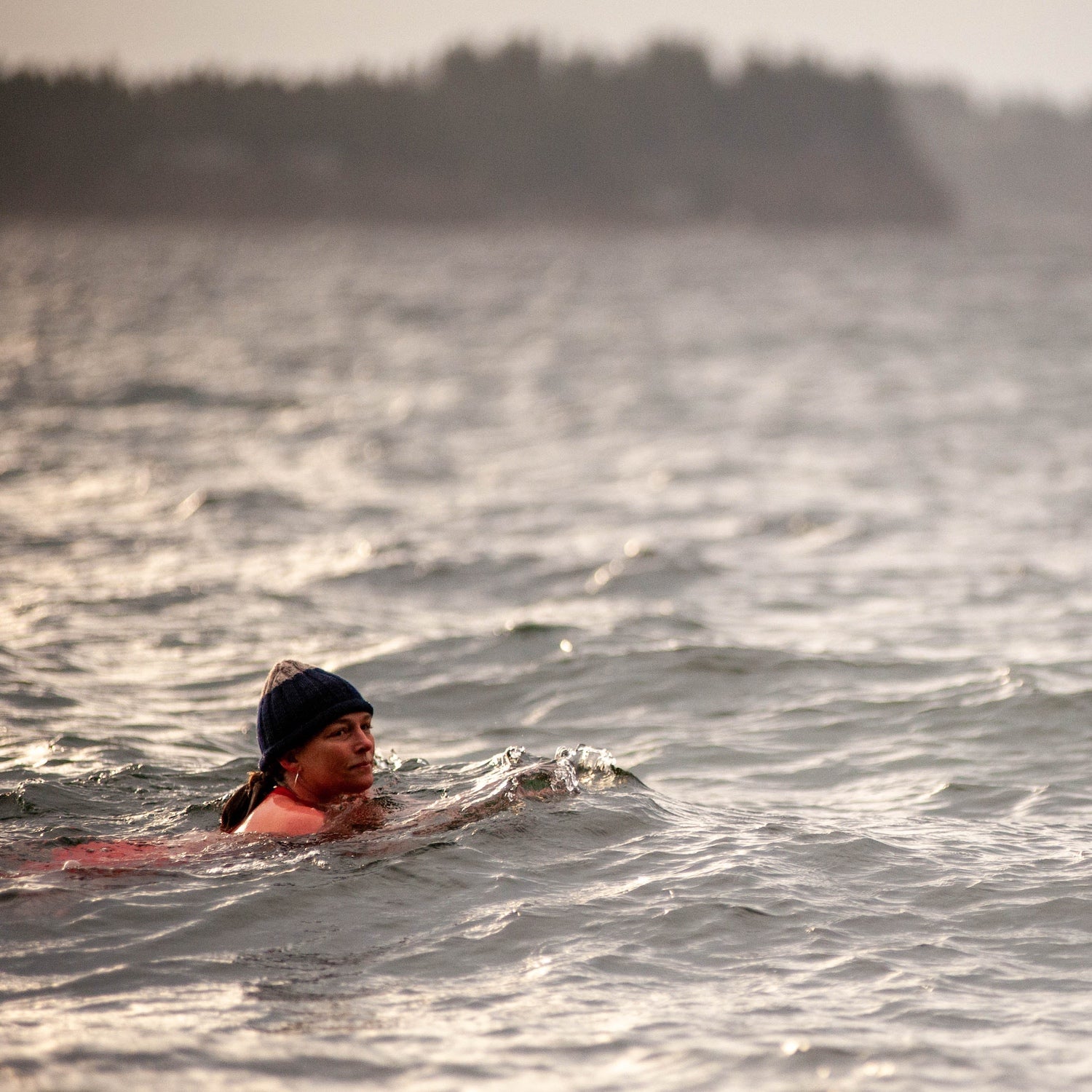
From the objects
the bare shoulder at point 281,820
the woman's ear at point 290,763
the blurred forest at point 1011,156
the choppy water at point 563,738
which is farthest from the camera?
the blurred forest at point 1011,156

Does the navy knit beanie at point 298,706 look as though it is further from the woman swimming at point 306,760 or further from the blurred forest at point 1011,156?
the blurred forest at point 1011,156

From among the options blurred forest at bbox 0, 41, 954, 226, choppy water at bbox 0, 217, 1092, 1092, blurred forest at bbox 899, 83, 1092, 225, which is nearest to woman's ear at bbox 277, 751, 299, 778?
choppy water at bbox 0, 217, 1092, 1092

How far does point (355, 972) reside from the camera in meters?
5.66

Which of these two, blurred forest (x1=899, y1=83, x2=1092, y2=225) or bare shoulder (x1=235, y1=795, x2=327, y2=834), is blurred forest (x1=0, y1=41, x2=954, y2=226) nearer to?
blurred forest (x1=899, y1=83, x2=1092, y2=225)

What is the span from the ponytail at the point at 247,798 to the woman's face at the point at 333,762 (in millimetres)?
99

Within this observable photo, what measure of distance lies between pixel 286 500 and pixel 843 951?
40.1 ft

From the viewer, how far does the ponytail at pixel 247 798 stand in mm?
6941

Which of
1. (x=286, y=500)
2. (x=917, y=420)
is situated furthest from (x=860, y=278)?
(x=286, y=500)

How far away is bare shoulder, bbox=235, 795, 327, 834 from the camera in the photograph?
6785 mm

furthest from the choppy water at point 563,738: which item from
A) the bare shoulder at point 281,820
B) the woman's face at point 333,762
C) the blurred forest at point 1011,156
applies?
the blurred forest at point 1011,156

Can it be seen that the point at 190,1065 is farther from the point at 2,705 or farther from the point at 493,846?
the point at 2,705

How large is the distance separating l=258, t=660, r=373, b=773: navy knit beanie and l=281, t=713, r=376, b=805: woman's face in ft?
0.15

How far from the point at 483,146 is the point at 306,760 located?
361 feet

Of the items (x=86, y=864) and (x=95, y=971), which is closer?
(x=95, y=971)
